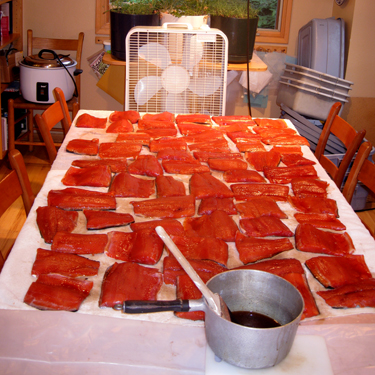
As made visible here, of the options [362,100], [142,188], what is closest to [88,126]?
[142,188]

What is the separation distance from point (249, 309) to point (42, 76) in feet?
9.78

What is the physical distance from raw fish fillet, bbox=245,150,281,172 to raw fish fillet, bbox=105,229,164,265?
76 centimetres

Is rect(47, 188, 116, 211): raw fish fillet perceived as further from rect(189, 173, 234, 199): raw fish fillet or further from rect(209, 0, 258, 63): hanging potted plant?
rect(209, 0, 258, 63): hanging potted plant

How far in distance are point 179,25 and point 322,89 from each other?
49.2 inches

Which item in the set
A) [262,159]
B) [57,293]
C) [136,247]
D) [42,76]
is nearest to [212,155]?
[262,159]

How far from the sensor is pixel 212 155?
204 cm

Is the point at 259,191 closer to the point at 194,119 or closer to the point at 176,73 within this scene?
the point at 194,119

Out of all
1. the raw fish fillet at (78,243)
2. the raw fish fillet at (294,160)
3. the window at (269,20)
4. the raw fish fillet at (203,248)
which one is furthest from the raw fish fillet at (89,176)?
the window at (269,20)

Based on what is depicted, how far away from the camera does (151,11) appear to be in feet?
9.60

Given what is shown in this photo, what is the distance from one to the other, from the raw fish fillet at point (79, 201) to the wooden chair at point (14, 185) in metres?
0.10

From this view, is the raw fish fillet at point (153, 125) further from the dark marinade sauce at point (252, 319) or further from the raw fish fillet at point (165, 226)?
the dark marinade sauce at point (252, 319)

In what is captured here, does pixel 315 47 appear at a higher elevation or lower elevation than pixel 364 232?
higher

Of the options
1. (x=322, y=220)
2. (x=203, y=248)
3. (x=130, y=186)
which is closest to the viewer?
(x=203, y=248)

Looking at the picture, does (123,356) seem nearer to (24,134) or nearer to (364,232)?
(364,232)
